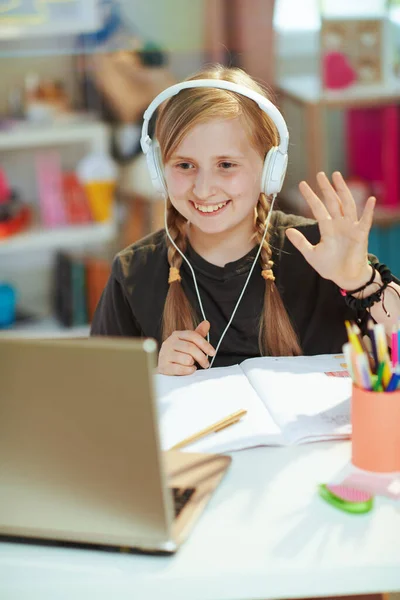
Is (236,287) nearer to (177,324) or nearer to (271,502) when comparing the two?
(177,324)

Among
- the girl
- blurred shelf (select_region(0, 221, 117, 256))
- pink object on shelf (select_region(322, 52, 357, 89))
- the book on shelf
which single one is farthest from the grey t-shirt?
pink object on shelf (select_region(322, 52, 357, 89))

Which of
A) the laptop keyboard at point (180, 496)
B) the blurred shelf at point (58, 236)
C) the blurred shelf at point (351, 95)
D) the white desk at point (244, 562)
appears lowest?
the blurred shelf at point (58, 236)

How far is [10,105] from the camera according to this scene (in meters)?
2.96

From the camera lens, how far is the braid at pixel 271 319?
1409 mm

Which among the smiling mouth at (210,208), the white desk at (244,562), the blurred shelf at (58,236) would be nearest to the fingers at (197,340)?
the smiling mouth at (210,208)

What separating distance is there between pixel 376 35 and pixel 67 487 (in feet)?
8.30

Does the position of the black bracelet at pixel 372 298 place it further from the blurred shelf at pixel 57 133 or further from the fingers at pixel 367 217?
the blurred shelf at pixel 57 133

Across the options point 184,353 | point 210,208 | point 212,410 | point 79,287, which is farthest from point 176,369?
point 79,287

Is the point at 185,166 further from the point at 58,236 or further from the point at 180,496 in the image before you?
the point at 58,236

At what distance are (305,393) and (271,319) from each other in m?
0.34

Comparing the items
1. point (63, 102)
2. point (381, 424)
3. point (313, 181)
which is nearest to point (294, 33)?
point (313, 181)

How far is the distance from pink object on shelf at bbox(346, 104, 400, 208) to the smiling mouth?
1.82 meters

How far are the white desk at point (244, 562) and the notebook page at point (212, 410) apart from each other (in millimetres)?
135

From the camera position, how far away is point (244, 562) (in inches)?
30.1
